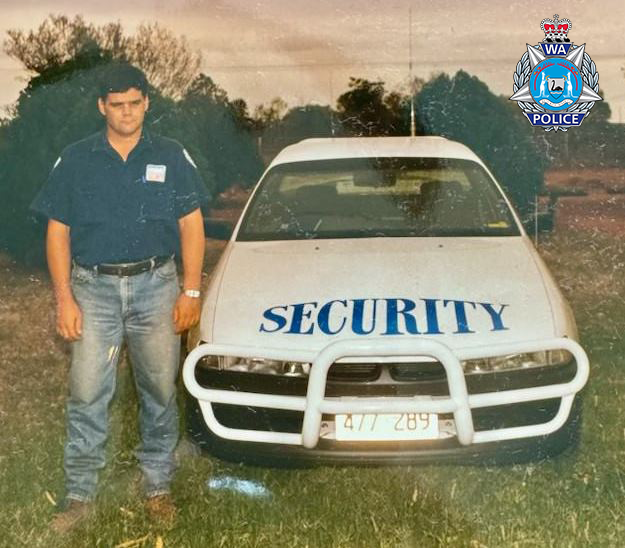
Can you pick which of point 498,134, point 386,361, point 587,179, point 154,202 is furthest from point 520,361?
point 498,134

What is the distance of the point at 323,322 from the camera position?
412cm

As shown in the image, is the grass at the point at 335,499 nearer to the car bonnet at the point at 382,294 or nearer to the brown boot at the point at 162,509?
the brown boot at the point at 162,509

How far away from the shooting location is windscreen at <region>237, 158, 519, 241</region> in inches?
207

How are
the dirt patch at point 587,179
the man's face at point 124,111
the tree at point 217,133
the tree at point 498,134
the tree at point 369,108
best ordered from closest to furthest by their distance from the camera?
the man's face at point 124,111 → the tree at point 369,108 → the tree at point 217,133 → the tree at point 498,134 → the dirt patch at point 587,179

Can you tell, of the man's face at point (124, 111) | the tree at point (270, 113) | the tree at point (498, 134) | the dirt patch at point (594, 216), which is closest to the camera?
the man's face at point (124, 111)

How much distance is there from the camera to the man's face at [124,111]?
12.9 ft

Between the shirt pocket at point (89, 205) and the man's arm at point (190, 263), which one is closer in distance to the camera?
the shirt pocket at point (89, 205)

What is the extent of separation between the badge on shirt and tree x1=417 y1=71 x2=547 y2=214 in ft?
17.8

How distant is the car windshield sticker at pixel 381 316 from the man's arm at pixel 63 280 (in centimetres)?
73

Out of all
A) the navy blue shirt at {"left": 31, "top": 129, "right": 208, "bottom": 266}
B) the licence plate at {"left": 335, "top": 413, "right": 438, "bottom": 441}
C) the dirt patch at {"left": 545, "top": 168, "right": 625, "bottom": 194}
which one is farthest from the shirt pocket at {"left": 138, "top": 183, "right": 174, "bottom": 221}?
the dirt patch at {"left": 545, "top": 168, "right": 625, "bottom": 194}

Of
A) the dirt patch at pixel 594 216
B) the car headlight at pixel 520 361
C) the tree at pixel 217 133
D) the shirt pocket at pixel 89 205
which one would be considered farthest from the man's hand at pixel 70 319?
the dirt patch at pixel 594 216

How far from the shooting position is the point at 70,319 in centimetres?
390

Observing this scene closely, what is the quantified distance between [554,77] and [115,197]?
10.2 feet

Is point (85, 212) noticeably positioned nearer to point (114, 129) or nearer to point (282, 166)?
point (114, 129)
